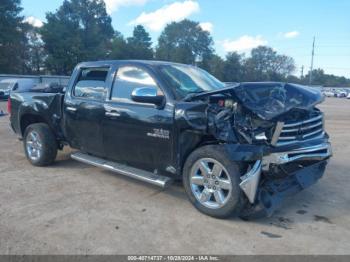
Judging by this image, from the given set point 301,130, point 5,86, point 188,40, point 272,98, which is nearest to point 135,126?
point 272,98

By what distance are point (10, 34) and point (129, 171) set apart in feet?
156

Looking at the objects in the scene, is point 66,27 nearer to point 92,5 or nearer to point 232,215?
point 92,5

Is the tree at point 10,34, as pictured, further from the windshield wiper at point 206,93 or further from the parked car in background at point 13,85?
the windshield wiper at point 206,93

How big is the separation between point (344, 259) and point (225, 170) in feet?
4.72

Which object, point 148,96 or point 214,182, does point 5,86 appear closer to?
point 148,96

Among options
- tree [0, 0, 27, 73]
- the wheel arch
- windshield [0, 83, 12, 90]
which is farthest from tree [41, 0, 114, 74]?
the wheel arch

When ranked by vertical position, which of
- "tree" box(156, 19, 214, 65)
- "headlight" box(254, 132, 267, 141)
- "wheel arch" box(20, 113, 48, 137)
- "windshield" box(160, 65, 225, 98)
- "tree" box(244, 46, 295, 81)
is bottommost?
"wheel arch" box(20, 113, 48, 137)

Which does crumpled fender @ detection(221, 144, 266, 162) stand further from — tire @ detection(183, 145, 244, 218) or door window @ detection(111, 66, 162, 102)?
door window @ detection(111, 66, 162, 102)

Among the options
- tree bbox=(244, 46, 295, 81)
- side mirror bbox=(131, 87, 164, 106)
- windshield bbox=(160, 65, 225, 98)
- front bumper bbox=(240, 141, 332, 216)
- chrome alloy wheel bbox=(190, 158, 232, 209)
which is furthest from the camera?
tree bbox=(244, 46, 295, 81)

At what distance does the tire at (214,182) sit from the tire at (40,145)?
9.69ft

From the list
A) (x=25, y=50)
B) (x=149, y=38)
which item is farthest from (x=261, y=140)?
(x=149, y=38)

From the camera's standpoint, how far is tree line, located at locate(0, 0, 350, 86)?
48156mm

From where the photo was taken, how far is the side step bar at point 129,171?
14.8ft

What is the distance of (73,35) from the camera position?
56.1 metres
